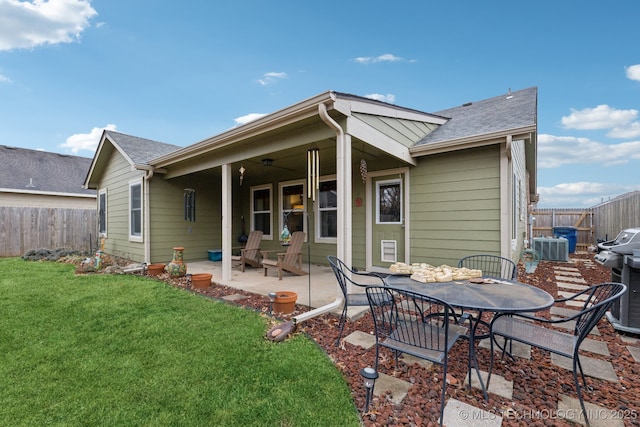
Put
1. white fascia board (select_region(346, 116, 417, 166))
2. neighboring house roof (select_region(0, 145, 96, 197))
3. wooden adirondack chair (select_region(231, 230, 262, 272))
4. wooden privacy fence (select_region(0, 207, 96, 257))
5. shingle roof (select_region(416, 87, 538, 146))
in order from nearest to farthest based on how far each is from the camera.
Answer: white fascia board (select_region(346, 116, 417, 166))
shingle roof (select_region(416, 87, 538, 146))
wooden adirondack chair (select_region(231, 230, 262, 272))
wooden privacy fence (select_region(0, 207, 96, 257))
neighboring house roof (select_region(0, 145, 96, 197))

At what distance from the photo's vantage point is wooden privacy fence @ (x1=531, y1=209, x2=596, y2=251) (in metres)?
10.6

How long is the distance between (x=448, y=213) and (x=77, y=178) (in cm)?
1525

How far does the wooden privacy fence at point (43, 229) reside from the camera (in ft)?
29.0

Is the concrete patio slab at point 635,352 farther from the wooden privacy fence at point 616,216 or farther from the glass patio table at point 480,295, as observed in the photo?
the wooden privacy fence at point 616,216

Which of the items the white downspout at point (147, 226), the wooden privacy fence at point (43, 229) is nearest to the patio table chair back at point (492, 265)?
the white downspout at point (147, 226)

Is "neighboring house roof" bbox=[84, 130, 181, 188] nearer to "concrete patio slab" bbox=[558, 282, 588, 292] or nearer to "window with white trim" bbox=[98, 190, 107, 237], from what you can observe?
"window with white trim" bbox=[98, 190, 107, 237]

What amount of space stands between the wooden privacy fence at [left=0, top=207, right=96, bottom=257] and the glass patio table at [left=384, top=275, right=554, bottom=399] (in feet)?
37.6

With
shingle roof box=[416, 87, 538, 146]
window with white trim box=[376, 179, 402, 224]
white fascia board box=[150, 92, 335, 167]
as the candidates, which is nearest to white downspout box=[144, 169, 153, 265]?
white fascia board box=[150, 92, 335, 167]

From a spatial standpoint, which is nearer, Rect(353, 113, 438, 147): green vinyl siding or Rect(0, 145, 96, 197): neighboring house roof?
Rect(353, 113, 438, 147): green vinyl siding

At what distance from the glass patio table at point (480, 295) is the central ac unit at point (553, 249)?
22.2ft

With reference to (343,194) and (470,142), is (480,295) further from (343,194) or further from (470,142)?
(470,142)

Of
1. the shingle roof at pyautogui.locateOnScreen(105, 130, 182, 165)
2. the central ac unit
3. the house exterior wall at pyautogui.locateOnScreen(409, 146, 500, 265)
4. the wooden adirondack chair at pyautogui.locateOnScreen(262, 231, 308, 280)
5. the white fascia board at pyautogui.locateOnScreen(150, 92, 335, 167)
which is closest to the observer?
the white fascia board at pyautogui.locateOnScreen(150, 92, 335, 167)

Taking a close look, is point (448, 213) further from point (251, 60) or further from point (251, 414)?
point (251, 60)

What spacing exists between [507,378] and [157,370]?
8.61ft
